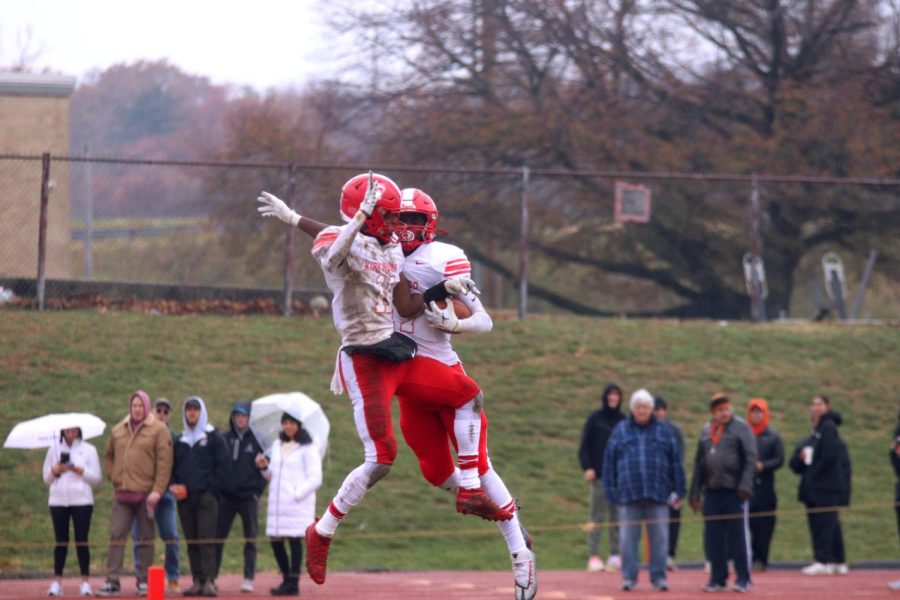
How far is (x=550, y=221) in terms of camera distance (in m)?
26.3

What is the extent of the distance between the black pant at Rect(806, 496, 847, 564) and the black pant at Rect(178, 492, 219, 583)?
21.6 feet

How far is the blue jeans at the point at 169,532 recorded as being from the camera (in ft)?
43.0

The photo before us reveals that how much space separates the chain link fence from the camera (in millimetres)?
21406

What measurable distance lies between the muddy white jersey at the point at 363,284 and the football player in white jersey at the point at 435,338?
0.53 feet

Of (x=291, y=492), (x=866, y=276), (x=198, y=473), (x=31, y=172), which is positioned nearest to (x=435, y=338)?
(x=291, y=492)

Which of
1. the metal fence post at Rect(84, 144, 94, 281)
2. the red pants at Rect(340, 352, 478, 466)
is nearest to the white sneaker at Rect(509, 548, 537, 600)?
the red pants at Rect(340, 352, 478, 466)

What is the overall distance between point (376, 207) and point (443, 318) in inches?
29.4

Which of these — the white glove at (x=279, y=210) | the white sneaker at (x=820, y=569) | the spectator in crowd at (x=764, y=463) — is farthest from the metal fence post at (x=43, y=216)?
the white glove at (x=279, y=210)

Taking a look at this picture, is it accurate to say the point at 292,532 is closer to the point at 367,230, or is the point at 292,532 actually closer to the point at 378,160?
the point at 367,230

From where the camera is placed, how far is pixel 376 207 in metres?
7.48

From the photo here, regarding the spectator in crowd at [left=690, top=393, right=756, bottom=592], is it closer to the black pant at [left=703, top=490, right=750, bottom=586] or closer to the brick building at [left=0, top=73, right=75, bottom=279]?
the black pant at [left=703, top=490, right=750, bottom=586]

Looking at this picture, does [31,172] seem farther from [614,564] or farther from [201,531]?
[614,564]

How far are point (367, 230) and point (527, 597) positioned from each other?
2.46 m

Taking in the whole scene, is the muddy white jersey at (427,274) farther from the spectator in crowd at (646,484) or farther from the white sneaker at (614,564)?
the white sneaker at (614,564)
